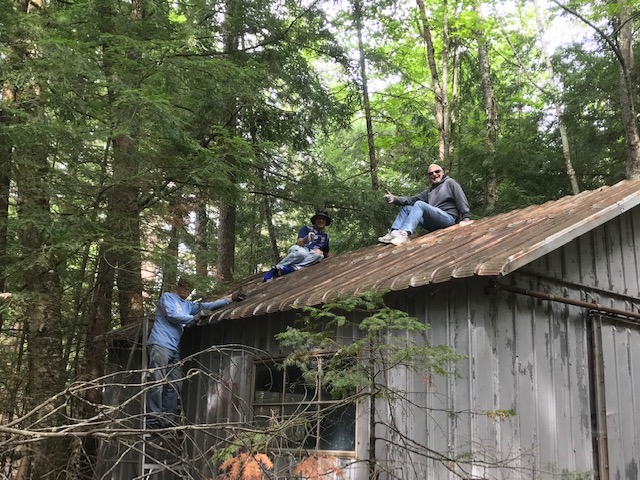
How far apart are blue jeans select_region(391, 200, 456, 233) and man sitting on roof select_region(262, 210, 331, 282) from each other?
5.03 ft

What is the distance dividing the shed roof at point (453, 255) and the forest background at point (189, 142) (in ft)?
7.17

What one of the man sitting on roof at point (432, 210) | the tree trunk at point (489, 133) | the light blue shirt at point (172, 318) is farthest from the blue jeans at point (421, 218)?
the tree trunk at point (489, 133)

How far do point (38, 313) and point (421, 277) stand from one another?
5988mm

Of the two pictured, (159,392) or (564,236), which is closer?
Answer: (564,236)

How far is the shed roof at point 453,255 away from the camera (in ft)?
17.1

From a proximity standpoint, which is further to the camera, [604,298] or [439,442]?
[604,298]

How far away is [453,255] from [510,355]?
1.12 metres

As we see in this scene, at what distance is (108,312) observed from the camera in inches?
412

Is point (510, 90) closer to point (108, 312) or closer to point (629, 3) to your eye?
point (629, 3)

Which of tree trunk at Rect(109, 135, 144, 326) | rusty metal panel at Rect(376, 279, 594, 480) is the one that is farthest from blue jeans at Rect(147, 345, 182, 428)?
rusty metal panel at Rect(376, 279, 594, 480)

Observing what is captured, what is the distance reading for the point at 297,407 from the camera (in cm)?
572

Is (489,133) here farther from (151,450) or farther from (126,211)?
(151,450)

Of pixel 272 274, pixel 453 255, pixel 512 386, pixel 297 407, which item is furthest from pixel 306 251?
pixel 512 386

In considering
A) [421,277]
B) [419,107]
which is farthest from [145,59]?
[419,107]
